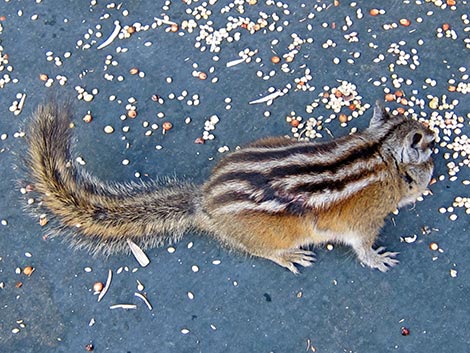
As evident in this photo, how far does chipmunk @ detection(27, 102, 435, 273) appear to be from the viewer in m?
2.73

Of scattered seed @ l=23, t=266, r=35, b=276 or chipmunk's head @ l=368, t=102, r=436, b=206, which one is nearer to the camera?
chipmunk's head @ l=368, t=102, r=436, b=206

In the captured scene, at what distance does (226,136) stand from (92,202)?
2.37 feet

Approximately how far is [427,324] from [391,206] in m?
0.50

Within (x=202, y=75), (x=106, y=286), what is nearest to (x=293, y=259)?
(x=106, y=286)

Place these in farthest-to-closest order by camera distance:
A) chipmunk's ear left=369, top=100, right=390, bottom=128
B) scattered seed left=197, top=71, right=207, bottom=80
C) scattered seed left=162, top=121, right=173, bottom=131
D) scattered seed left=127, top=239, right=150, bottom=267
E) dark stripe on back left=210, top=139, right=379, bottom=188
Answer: scattered seed left=197, top=71, right=207, bottom=80
scattered seed left=162, top=121, right=173, bottom=131
scattered seed left=127, top=239, right=150, bottom=267
chipmunk's ear left=369, top=100, right=390, bottom=128
dark stripe on back left=210, top=139, right=379, bottom=188

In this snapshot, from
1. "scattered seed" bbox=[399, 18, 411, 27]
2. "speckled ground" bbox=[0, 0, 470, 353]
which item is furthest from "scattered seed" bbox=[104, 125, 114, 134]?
"scattered seed" bbox=[399, 18, 411, 27]

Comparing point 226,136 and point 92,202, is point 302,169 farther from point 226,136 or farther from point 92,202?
point 92,202

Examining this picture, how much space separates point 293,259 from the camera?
10.0ft

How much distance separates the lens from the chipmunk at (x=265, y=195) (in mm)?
2734

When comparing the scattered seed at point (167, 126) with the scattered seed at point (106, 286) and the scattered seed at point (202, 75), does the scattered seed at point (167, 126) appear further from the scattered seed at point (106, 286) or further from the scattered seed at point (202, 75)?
the scattered seed at point (106, 286)

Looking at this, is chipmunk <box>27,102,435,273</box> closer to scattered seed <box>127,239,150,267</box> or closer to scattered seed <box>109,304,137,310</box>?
scattered seed <box>127,239,150,267</box>

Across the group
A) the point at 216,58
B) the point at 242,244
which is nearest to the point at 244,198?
the point at 242,244

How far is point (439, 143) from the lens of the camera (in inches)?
128

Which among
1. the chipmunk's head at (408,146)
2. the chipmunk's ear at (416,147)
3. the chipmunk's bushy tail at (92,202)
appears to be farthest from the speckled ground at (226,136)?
the chipmunk's ear at (416,147)
